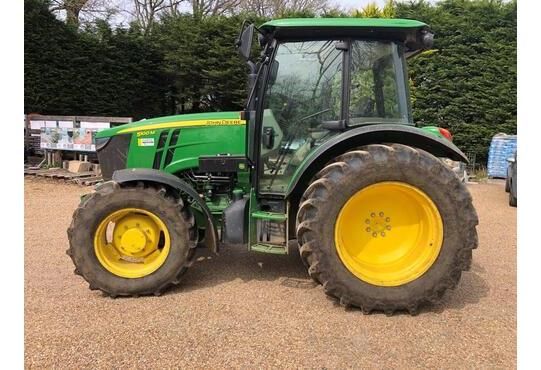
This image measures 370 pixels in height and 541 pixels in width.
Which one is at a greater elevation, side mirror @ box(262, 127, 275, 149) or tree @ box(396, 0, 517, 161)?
tree @ box(396, 0, 517, 161)

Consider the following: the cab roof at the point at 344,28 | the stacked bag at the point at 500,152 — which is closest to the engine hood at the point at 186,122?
the cab roof at the point at 344,28

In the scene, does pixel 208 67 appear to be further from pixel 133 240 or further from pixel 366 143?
pixel 366 143

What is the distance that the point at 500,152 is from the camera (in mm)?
10172

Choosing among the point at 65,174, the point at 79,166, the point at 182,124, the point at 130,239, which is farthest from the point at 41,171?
the point at 130,239

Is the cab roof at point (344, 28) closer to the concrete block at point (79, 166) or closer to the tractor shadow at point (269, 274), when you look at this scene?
the tractor shadow at point (269, 274)

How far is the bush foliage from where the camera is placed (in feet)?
36.2

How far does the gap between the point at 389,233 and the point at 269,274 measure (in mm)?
1274

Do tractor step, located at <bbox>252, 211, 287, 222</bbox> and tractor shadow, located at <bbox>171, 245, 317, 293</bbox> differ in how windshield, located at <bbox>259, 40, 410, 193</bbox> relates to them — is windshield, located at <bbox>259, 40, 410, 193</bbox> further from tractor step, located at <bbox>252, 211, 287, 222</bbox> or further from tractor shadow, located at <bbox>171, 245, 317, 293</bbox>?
tractor shadow, located at <bbox>171, 245, 317, 293</bbox>

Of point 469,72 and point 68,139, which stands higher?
point 469,72

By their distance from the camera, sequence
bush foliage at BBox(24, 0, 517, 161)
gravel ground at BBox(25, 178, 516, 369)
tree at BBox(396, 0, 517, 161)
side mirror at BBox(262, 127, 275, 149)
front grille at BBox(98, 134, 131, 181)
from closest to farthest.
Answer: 1. gravel ground at BBox(25, 178, 516, 369)
2. side mirror at BBox(262, 127, 275, 149)
3. front grille at BBox(98, 134, 131, 181)
4. tree at BBox(396, 0, 517, 161)
5. bush foliage at BBox(24, 0, 517, 161)

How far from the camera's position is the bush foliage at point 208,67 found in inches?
434

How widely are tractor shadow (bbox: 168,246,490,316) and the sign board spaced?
20.6 ft

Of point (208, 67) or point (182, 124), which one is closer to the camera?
point (182, 124)

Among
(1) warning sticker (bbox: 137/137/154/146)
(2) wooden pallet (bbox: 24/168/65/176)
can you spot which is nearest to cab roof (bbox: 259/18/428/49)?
(1) warning sticker (bbox: 137/137/154/146)
